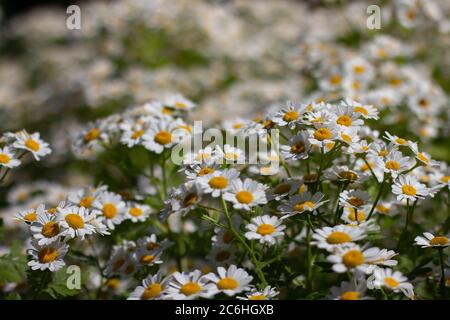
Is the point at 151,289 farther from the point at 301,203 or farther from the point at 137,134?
the point at 137,134

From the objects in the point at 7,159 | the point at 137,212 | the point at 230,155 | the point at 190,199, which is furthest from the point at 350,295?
the point at 7,159

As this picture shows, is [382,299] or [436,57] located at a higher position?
[436,57]

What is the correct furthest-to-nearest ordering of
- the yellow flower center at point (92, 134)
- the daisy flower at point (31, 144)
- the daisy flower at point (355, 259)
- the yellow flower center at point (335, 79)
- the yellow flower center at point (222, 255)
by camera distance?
the yellow flower center at point (335, 79) → the yellow flower center at point (92, 134) → the daisy flower at point (31, 144) → the yellow flower center at point (222, 255) → the daisy flower at point (355, 259)

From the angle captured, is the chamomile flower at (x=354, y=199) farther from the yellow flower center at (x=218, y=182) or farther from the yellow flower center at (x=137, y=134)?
the yellow flower center at (x=137, y=134)

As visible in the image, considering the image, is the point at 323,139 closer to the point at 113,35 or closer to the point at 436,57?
the point at 436,57

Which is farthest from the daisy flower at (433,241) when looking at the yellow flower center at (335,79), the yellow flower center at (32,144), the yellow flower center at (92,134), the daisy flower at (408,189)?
the yellow flower center at (335,79)

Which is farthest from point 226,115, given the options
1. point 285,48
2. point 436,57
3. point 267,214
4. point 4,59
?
point 4,59

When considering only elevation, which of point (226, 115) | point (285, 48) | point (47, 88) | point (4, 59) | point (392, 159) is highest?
point (4, 59)

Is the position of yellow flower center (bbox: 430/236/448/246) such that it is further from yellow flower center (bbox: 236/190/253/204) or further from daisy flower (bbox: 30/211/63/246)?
daisy flower (bbox: 30/211/63/246)
